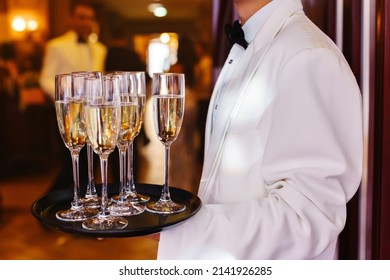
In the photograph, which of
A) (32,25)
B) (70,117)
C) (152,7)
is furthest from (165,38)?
(70,117)

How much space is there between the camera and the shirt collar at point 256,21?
1.26m

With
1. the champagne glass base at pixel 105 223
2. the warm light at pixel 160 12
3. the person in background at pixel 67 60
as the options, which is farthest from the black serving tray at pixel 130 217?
the warm light at pixel 160 12

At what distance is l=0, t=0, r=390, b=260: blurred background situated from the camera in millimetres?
A: 1358

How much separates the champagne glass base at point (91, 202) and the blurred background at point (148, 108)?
2.45 ft

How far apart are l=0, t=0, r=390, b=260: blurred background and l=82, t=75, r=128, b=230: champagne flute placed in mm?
A: 740

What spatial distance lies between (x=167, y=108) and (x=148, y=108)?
144 inches

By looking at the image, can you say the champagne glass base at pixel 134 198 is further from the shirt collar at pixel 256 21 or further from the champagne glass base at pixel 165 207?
the shirt collar at pixel 256 21

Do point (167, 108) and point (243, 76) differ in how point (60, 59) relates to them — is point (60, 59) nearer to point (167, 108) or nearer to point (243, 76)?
point (243, 76)

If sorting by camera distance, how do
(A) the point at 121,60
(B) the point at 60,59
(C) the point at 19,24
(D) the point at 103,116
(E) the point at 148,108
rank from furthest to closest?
(C) the point at 19,24 < (E) the point at 148,108 < (A) the point at 121,60 < (B) the point at 60,59 < (D) the point at 103,116

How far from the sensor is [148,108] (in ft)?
15.3

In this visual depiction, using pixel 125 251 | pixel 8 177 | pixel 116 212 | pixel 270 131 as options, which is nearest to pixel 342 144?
pixel 270 131

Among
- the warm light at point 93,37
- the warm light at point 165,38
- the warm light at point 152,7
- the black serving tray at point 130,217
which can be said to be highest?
the warm light at point 152,7

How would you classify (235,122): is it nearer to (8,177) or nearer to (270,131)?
(270,131)

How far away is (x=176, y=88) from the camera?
1.03 m
